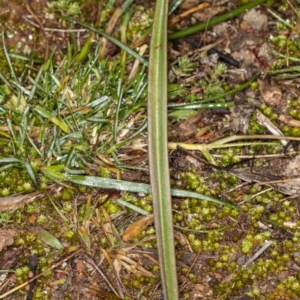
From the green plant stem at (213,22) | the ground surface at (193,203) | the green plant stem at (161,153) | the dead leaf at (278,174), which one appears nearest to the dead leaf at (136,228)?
the ground surface at (193,203)

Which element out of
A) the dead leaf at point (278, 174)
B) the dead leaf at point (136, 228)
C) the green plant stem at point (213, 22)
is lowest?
the dead leaf at point (136, 228)

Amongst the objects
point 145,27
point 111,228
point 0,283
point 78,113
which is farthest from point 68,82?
point 0,283

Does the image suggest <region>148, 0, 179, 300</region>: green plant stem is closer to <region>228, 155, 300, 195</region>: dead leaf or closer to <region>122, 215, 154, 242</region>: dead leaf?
<region>122, 215, 154, 242</region>: dead leaf

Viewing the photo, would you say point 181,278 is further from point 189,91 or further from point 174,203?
point 189,91

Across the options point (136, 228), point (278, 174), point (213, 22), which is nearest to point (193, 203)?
point (136, 228)

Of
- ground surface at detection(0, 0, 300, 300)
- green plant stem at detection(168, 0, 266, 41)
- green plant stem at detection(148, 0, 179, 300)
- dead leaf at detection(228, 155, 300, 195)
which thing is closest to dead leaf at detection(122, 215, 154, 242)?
ground surface at detection(0, 0, 300, 300)

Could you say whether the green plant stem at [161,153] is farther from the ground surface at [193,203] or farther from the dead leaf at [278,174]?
the dead leaf at [278,174]

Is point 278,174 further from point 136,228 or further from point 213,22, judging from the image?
point 213,22
